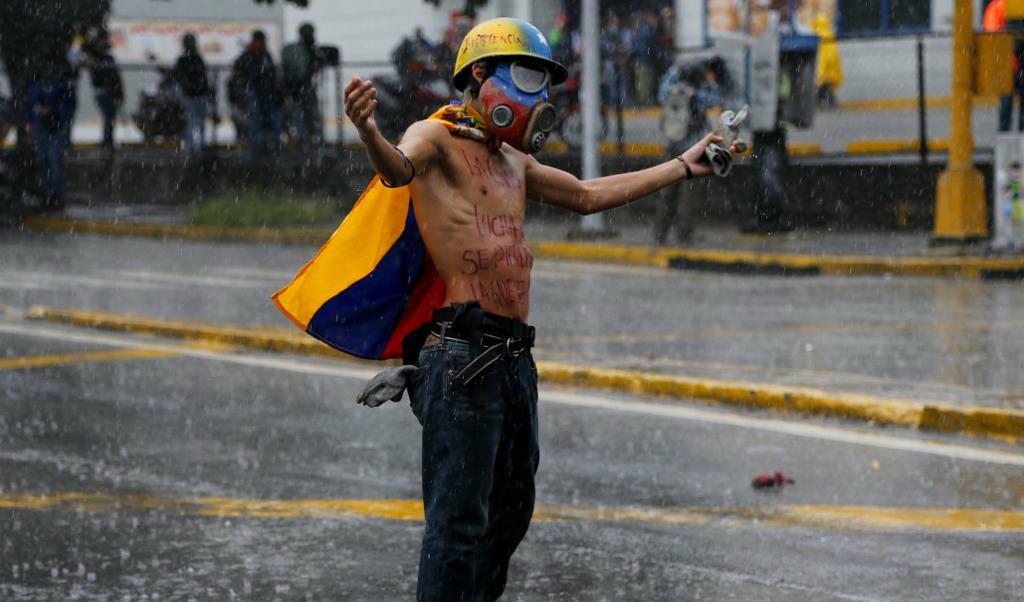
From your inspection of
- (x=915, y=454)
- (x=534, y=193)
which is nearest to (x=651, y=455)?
(x=915, y=454)

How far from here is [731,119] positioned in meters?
5.14

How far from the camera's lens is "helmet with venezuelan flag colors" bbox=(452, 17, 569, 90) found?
4.73 m

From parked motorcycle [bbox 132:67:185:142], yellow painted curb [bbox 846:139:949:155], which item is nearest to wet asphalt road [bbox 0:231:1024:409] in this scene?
yellow painted curb [bbox 846:139:949:155]

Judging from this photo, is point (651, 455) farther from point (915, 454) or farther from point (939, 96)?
point (939, 96)

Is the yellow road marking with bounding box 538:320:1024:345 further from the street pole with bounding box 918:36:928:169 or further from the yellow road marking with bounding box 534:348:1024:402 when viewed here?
the street pole with bounding box 918:36:928:169

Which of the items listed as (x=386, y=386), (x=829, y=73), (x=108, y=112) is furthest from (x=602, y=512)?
(x=108, y=112)

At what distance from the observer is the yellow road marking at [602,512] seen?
6918 mm

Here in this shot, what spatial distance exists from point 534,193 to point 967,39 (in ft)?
43.0

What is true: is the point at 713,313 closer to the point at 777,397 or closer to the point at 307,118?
the point at 777,397

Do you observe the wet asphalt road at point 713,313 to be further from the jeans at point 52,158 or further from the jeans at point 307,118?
the jeans at point 307,118

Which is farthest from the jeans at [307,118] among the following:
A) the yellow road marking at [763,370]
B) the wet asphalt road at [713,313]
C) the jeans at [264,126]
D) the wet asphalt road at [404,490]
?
the yellow road marking at [763,370]

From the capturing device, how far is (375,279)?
4.85 metres

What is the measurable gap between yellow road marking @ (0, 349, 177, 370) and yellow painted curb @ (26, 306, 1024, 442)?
0.68m

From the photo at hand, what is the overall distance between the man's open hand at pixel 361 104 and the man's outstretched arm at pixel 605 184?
0.83 meters
